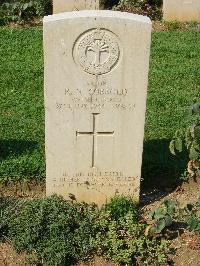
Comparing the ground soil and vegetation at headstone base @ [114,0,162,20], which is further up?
vegetation at headstone base @ [114,0,162,20]

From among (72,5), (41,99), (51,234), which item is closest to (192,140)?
(51,234)

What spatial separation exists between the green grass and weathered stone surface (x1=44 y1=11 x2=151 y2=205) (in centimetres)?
57

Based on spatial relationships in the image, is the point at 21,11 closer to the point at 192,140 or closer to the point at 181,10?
the point at 181,10

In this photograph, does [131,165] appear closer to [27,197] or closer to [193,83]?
[27,197]

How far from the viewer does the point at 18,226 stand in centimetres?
534

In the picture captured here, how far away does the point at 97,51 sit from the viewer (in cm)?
521

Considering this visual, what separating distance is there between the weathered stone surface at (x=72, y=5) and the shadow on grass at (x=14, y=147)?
16.8 feet

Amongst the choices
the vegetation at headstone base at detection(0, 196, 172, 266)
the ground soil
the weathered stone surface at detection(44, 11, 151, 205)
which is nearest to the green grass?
the ground soil

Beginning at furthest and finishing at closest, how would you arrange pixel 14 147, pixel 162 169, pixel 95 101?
1. pixel 14 147
2. pixel 162 169
3. pixel 95 101

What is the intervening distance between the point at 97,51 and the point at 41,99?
9.65ft

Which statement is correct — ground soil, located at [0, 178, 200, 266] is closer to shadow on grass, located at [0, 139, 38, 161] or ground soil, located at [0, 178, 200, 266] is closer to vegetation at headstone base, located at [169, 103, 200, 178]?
vegetation at headstone base, located at [169, 103, 200, 178]

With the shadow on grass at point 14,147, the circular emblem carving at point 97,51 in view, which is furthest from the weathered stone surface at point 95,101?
the shadow on grass at point 14,147

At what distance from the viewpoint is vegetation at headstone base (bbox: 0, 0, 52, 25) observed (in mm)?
11259

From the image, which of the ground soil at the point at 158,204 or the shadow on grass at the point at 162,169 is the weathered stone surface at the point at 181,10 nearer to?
the shadow on grass at the point at 162,169
